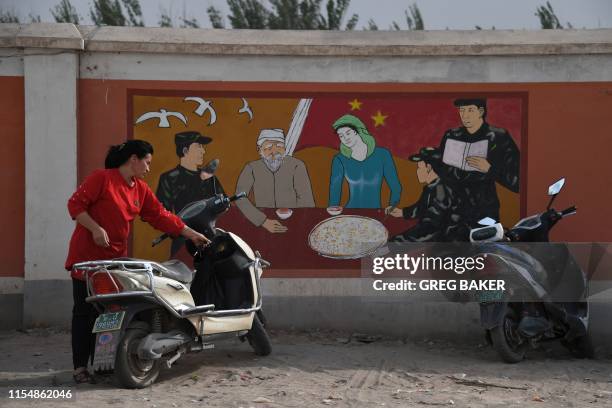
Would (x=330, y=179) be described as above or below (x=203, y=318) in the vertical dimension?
above

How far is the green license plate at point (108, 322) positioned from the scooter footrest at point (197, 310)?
18.2 inches

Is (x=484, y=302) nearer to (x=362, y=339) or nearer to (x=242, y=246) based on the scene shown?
(x=362, y=339)

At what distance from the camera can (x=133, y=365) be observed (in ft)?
18.5

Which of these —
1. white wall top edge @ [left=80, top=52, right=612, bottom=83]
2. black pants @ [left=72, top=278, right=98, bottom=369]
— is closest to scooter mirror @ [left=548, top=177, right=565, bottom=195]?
white wall top edge @ [left=80, top=52, right=612, bottom=83]

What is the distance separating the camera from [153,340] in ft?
18.6

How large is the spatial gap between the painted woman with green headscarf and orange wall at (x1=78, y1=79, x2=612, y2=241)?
54 cm

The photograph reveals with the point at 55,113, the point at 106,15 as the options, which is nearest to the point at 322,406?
the point at 55,113

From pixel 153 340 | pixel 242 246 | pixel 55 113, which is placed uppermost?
pixel 55 113

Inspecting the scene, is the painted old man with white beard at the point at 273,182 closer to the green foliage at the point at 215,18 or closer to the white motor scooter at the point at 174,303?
the white motor scooter at the point at 174,303

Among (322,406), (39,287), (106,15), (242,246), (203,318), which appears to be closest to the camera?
(322,406)

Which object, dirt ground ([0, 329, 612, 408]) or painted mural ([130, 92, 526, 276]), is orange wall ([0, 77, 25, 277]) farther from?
painted mural ([130, 92, 526, 276])

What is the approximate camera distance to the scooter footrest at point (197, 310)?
5868mm


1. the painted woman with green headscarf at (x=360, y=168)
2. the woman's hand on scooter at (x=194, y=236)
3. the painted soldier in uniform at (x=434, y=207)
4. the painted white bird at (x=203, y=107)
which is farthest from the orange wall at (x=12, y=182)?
the painted soldier in uniform at (x=434, y=207)

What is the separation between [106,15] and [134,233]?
15.3 metres
